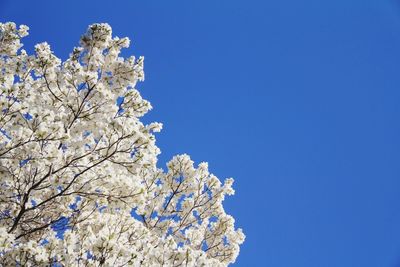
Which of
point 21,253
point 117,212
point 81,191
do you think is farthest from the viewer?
point 117,212

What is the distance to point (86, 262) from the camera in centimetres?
573

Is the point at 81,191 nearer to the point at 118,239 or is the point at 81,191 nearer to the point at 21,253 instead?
the point at 118,239

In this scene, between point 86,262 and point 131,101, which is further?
point 131,101

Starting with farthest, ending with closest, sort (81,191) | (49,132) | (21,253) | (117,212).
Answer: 1. (117,212)
2. (81,191)
3. (49,132)
4. (21,253)

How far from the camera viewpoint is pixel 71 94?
6.94 meters

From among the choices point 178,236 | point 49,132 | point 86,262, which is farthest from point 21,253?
point 178,236

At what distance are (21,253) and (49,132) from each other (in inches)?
72.4

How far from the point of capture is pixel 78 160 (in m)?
6.28

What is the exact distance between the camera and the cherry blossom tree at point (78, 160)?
572 centimetres

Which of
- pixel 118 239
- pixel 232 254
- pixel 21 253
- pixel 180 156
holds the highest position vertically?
pixel 180 156

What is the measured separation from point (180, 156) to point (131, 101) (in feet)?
7.85

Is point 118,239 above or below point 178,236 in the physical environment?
below

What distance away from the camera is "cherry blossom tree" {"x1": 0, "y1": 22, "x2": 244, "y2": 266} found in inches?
225

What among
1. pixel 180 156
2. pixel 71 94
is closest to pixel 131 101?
pixel 71 94
